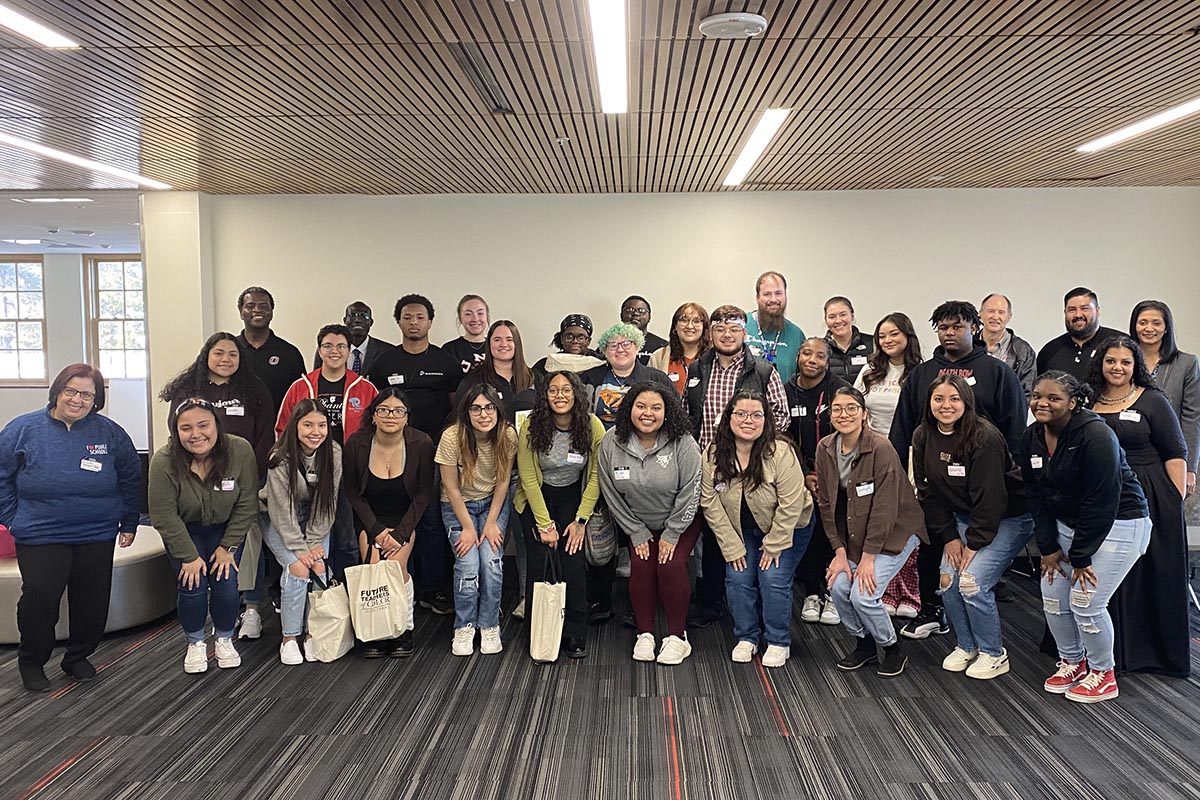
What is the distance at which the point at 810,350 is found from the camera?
4.66m

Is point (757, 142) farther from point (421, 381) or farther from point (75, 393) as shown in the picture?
point (75, 393)

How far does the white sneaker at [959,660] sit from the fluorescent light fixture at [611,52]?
2991mm

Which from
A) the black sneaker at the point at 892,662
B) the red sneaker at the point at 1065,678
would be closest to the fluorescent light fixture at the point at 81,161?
the black sneaker at the point at 892,662

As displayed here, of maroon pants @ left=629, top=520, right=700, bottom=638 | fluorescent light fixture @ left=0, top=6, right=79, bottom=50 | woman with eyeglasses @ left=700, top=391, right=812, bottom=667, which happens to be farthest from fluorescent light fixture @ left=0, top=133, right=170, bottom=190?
woman with eyeglasses @ left=700, top=391, right=812, bottom=667

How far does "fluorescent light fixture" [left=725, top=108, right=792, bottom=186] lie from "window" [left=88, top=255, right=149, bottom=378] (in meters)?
10.2

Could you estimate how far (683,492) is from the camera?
4.16 m

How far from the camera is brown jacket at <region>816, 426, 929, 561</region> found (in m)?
3.87

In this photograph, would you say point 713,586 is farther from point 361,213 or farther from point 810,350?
point 361,213

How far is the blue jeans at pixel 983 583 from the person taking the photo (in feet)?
12.6

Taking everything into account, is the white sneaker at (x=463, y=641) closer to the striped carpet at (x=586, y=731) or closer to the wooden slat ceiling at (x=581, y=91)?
the striped carpet at (x=586, y=731)

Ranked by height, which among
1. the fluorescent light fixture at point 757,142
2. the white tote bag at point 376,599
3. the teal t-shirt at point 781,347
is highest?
the fluorescent light fixture at point 757,142

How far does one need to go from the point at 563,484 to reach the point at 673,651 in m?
0.95

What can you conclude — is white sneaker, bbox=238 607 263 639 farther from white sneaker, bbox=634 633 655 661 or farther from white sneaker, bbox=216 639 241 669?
white sneaker, bbox=634 633 655 661

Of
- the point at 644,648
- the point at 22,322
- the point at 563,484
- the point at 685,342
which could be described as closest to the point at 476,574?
the point at 563,484
